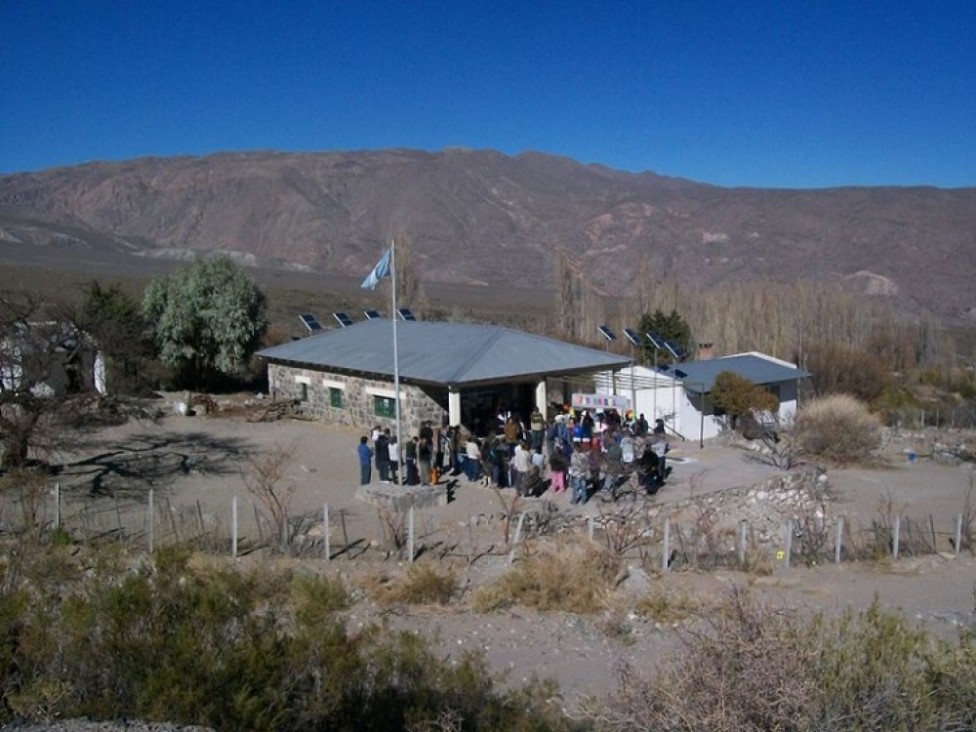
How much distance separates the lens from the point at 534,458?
18.6 metres

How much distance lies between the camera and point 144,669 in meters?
5.93

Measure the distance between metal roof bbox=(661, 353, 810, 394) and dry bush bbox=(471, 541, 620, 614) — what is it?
1396 centimetres

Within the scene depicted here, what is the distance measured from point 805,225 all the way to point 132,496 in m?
119

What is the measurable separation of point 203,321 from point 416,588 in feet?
79.1

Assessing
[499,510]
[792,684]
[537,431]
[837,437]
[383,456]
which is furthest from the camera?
[837,437]

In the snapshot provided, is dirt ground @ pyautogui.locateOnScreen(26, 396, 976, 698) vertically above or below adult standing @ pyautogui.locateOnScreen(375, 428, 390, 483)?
below

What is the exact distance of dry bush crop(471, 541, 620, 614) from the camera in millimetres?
11812

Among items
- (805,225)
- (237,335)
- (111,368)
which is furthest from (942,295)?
(111,368)

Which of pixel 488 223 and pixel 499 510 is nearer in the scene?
pixel 499 510

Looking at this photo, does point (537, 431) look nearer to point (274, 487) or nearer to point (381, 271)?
point (381, 271)

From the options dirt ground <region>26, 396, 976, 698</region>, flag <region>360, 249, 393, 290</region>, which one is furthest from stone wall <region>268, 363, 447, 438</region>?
flag <region>360, 249, 393, 290</region>

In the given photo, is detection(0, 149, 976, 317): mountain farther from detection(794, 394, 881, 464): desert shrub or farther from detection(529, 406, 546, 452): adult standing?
detection(529, 406, 546, 452): adult standing

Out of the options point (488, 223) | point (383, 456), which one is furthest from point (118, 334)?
point (488, 223)

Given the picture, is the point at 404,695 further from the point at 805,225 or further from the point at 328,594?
the point at 805,225
